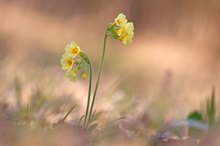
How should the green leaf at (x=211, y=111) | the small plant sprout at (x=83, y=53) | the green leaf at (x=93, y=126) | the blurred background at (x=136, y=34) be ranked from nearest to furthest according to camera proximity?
the green leaf at (x=93, y=126), the small plant sprout at (x=83, y=53), the green leaf at (x=211, y=111), the blurred background at (x=136, y=34)

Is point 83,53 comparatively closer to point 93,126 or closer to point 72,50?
point 72,50

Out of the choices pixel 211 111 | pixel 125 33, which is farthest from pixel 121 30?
pixel 211 111

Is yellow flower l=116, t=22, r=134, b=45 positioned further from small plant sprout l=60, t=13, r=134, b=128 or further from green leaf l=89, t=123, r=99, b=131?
green leaf l=89, t=123, r=99, b=131

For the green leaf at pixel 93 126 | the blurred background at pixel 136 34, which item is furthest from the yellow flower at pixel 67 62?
the blurred background at pixel 136 34

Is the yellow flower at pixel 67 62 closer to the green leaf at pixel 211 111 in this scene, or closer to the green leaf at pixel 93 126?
the green leaf at pixel 93 126

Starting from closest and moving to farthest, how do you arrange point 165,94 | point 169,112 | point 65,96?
point 65,96
point 169,112
point 165,94

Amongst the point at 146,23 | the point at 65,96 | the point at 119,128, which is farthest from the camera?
the point at 146,23

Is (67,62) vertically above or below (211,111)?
above

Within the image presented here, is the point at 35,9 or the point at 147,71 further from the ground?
the point at 35,9

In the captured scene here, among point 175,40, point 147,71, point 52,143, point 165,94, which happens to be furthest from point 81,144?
point 175,40

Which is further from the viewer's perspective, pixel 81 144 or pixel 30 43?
pixel 30 43

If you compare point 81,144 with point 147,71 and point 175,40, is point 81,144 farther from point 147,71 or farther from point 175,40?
point 175,40
